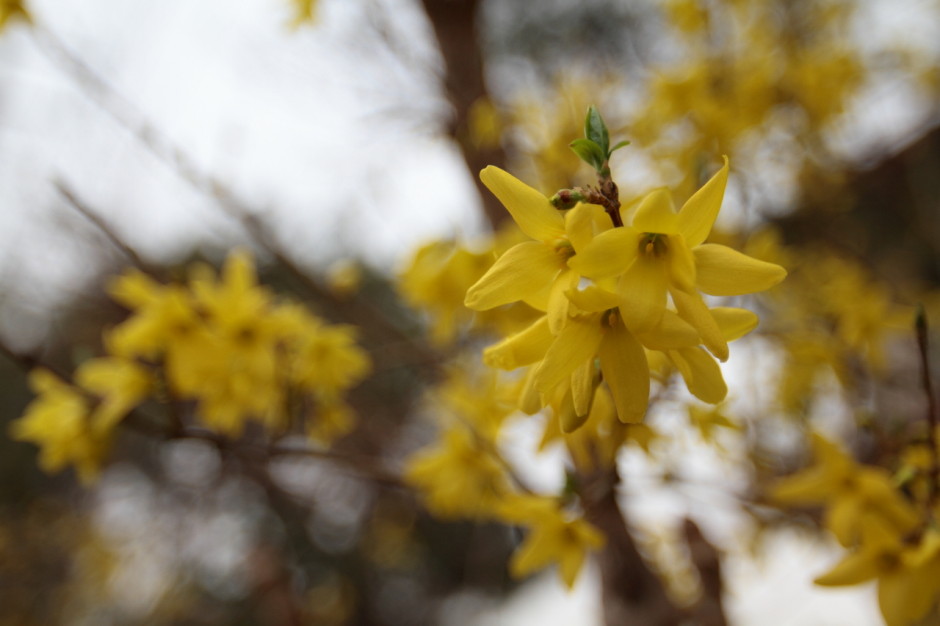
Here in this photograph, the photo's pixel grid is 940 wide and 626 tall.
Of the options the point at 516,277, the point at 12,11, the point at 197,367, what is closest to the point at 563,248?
the point at 516,277

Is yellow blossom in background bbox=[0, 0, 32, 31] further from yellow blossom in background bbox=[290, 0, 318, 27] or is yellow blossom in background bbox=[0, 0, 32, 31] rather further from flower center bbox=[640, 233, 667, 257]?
flower center bbox=[640, 233, 667, 257]

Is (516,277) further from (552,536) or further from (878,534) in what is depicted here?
(878,534)

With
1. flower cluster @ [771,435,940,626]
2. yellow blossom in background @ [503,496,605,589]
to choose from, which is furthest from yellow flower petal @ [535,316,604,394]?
flower cluster @ [771,435,940,626]

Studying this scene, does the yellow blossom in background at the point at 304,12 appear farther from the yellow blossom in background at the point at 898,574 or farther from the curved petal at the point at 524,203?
the yellow blossom in background at the point at 898,574

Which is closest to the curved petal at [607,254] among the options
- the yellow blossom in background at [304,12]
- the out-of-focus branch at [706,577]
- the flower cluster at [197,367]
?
the flower cluster at [197,367]

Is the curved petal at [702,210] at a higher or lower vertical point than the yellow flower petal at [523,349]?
higher

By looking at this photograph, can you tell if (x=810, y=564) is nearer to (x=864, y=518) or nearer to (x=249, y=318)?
(x=864, y=518)
